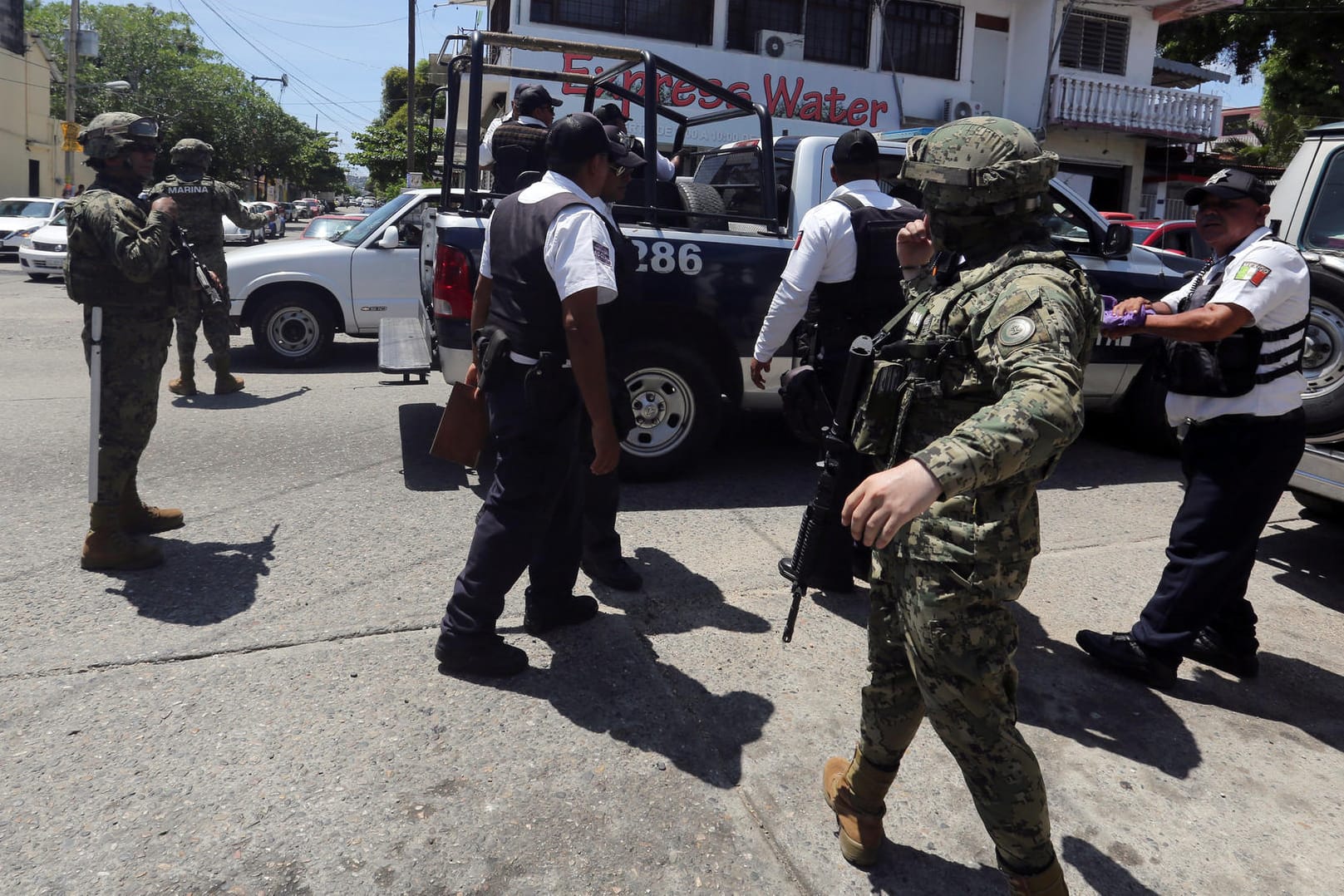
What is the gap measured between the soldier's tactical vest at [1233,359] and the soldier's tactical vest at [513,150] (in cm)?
337

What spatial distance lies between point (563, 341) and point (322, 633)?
1421 mm

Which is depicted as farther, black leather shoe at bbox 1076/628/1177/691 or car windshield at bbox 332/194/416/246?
car windshield at bbox 332/194/416/246

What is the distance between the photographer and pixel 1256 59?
22562 mm

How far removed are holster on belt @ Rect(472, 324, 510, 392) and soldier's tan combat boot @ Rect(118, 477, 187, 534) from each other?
6.89 feet

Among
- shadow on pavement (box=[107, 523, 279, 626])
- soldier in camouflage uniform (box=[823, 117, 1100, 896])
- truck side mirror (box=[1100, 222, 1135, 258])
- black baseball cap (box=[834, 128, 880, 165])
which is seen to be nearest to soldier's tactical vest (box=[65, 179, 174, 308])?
shadow on pavement (box=[107, 523, 279, 626])

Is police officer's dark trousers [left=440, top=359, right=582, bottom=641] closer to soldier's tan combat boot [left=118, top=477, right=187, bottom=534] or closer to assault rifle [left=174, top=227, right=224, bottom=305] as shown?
assault rifle [left=174, top=227, right=224, bottom=305]

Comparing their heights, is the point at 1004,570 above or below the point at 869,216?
below

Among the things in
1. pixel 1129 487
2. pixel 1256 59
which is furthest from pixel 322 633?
pixel 1256 59

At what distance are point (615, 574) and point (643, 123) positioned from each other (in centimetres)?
274

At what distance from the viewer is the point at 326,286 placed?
9.08 meters

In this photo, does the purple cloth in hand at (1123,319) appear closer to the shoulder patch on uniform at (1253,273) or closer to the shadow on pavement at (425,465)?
the shoulder patch on uniform at (1253,273)

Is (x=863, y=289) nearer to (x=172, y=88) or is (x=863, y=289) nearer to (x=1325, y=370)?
(x=1325, y=370)

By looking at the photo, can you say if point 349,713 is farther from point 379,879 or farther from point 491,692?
point 379,879

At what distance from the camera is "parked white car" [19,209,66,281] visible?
56.2 feet
